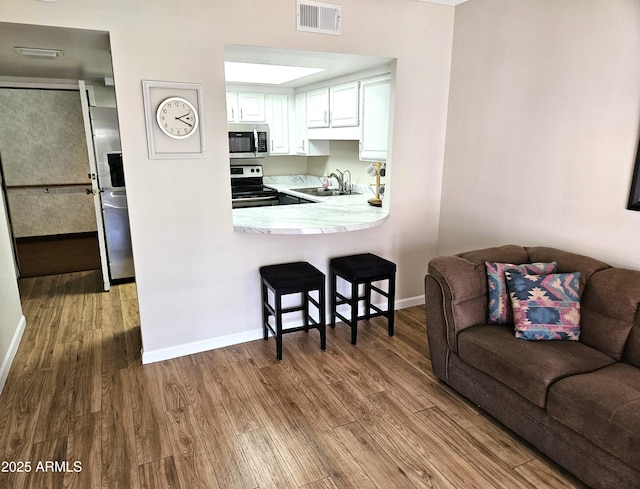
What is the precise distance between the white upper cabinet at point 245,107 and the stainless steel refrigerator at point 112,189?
127cm

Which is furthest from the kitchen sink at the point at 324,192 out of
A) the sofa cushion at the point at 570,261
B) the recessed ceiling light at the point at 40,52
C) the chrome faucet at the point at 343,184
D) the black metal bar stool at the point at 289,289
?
the recessed ceiling light at the point at 40,52

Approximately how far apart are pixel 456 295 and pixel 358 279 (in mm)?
866

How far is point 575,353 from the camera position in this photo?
2197mm

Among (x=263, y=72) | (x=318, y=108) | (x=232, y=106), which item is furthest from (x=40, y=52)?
(x=318, y=108)

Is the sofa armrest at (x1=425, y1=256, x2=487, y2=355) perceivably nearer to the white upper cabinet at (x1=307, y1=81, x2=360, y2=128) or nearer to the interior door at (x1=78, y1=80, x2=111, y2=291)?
the white upper cabinet at (x1=307, y1=81, x2=360, y2=128)

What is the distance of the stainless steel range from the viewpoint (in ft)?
16.6

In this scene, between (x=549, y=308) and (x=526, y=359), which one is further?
(x=549, y=308)

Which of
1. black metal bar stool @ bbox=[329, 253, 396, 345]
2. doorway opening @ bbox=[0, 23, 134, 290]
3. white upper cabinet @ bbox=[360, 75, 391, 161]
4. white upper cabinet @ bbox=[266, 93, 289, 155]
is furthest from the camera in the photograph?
white upper cabinet @ bbox=[266, 93, 289, 155]

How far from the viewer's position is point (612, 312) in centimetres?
226

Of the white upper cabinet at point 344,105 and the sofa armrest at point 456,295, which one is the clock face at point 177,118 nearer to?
the white upper cabinet at point 344,105

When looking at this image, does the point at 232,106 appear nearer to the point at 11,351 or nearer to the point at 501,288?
the point at 11,351

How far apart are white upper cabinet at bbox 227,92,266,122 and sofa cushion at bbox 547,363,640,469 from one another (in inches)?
168

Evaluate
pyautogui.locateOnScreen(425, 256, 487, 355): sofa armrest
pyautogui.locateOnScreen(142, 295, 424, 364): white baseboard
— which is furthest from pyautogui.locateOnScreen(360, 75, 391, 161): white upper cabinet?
pyautogui.locateOnScreen(142, 295, 424, 364): white baseboard

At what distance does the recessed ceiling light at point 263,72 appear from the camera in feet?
12.8
